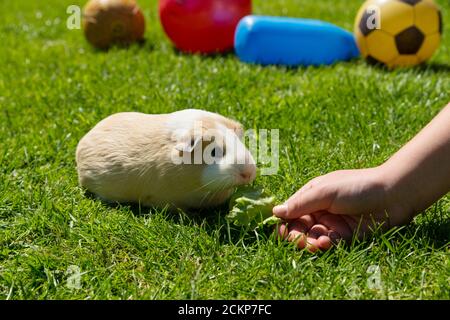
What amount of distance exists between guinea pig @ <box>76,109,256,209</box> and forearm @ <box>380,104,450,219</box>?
1.90 feet

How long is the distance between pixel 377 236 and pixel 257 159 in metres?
0.95

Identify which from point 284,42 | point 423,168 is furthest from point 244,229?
point 284,42

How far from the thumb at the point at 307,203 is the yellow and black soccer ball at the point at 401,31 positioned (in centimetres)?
274

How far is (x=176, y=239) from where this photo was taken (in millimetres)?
2264

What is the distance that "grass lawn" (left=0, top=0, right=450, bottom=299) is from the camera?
2.02 meters

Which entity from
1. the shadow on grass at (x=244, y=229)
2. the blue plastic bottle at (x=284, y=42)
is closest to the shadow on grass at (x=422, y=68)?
the blue plastic bottle at (x=284, y=42)

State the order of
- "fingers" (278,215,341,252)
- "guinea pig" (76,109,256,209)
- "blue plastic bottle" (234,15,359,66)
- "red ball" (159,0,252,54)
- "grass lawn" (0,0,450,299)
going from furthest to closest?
"red ball" (159,0,252,54) < "blue plastic bottle" (234,15,359,66) < "guinea pig" (76,109,256,209) < "fingers" (278,215,341,252) < "grass lawn" (0,0,450,299)

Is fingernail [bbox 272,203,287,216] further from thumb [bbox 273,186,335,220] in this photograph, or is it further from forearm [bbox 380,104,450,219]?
forearm [bbox 380,104,450,219]

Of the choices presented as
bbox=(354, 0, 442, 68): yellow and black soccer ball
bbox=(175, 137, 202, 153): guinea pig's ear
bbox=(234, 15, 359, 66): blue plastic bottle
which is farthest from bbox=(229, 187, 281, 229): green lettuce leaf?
bbox=(354, 0, 442, 68): yellow and black soccer ball

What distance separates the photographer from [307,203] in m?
2.17

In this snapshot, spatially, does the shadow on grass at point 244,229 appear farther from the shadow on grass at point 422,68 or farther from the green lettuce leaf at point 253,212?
the shadow on grass at point 422,68

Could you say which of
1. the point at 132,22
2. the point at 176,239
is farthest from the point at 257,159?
the point at 132,22

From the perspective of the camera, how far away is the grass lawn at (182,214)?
2021mm

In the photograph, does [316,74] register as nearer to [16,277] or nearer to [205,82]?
[205,82]
